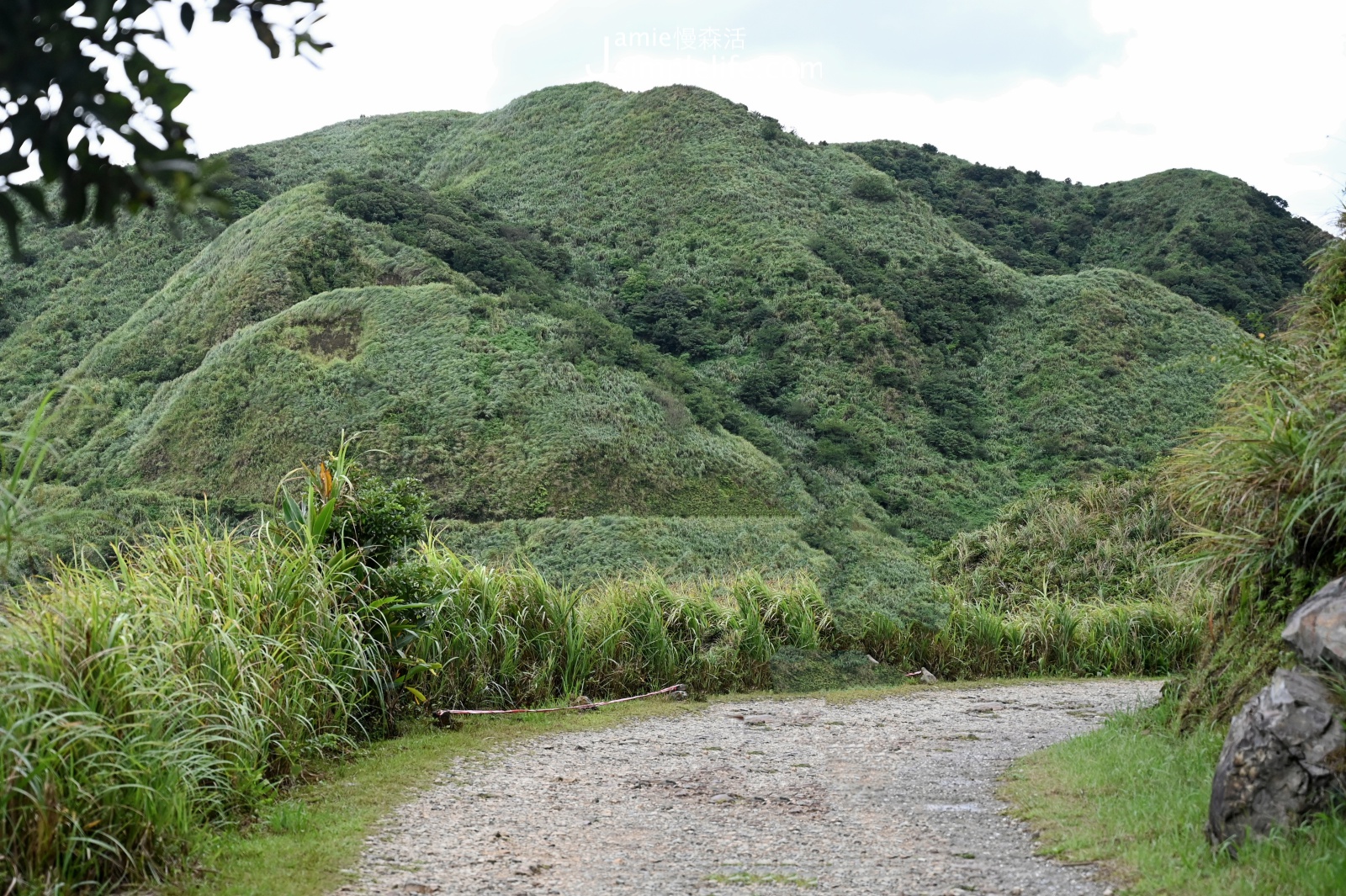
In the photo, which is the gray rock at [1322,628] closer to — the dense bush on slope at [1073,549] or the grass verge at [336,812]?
the grass verge at [336,812]

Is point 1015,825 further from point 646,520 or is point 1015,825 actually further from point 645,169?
point 645,169

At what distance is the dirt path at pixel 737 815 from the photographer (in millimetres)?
4305

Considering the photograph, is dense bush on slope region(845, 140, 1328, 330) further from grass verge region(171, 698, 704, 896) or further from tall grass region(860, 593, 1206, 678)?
grass verge region(171, 698, 704, 896)

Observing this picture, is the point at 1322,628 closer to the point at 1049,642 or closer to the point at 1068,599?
the point at 1049,642

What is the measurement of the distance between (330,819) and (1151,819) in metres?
3.73

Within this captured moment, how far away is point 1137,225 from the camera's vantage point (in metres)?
58.0

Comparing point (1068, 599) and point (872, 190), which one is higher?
point (872, 190)

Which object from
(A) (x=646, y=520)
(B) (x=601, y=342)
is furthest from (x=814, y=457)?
(A) (x=646, y=520)

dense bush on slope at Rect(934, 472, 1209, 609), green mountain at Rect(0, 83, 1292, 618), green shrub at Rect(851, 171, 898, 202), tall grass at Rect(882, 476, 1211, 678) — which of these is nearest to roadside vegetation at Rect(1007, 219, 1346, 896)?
tall grass at Rect(882, 476, 1211, 678)

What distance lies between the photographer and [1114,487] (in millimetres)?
19031

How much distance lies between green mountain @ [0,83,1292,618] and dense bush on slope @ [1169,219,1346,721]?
6712 mm

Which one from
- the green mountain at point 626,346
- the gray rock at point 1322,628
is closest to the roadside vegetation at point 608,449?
the green mountain at point 626,346

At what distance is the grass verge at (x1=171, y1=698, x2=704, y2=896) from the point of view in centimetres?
410

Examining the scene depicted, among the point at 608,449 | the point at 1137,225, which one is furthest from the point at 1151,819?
the point at 1137,225
